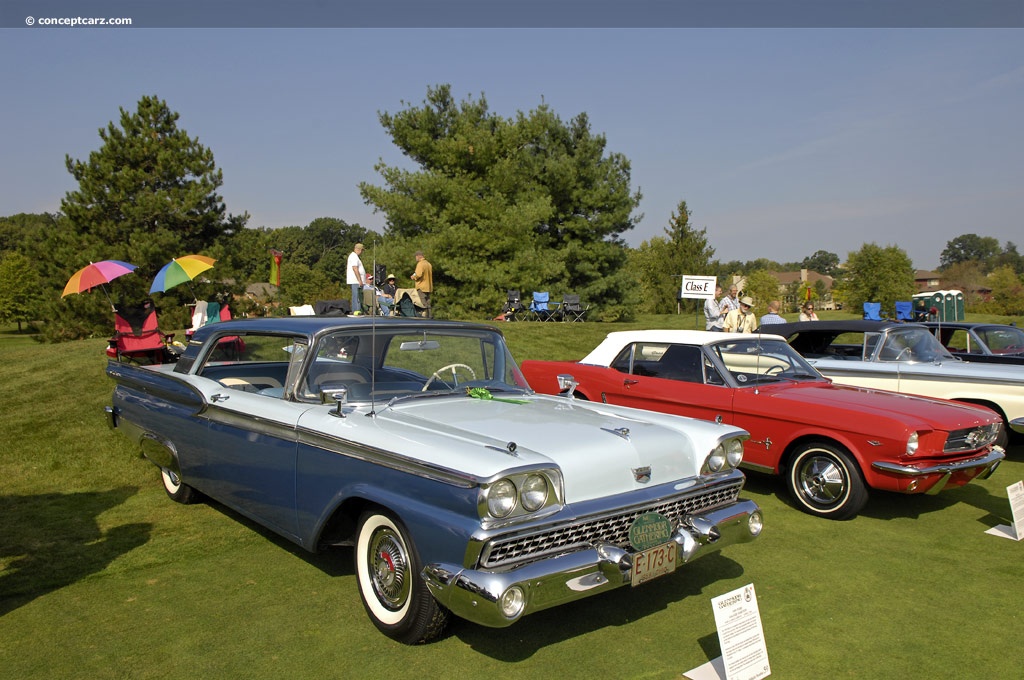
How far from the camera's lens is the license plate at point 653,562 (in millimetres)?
3176

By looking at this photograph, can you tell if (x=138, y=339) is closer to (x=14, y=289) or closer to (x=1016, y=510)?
(x=1016, y=510)

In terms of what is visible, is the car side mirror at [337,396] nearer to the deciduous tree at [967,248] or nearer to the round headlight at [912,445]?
the round headlight at [912,445]

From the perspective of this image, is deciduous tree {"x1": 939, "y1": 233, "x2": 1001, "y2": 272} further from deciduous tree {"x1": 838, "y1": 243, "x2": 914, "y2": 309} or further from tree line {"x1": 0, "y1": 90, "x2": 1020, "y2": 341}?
tree line {"x1": 0, "y1": 90, "x2": 1020, "y2": 341}

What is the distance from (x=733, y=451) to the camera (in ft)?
13.1

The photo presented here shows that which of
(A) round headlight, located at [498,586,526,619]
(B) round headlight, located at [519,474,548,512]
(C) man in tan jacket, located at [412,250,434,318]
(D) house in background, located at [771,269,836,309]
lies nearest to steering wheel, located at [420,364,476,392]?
(B) round headlight, located at [519,474,548,512]

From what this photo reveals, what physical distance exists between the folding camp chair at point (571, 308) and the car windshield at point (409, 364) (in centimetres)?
1913

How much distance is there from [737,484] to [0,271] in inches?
2178

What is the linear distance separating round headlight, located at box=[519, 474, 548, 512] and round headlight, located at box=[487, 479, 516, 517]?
5 centimetres

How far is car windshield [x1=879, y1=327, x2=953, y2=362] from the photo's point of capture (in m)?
8.19

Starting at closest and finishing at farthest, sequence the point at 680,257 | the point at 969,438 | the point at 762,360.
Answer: the point at 969,438 → the point at 762,360 → the point at 680,257

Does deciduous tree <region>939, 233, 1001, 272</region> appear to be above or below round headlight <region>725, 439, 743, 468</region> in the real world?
above

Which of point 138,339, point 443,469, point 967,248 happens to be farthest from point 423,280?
point 967,248

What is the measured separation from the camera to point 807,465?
575 cm

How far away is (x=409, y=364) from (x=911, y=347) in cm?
655
